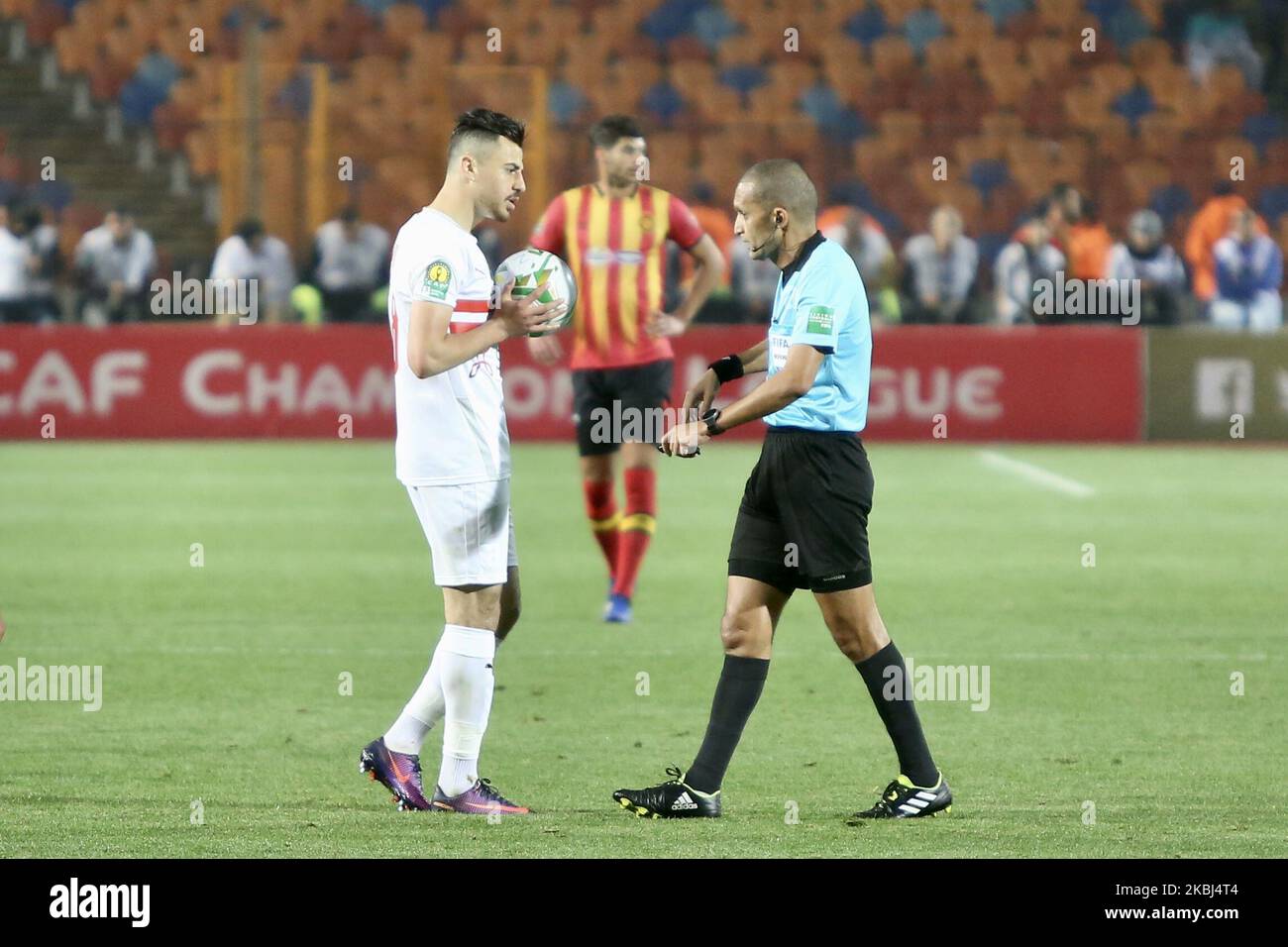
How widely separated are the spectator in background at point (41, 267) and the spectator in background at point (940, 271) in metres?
8.34

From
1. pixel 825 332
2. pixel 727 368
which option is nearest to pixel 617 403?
pixel 727 368

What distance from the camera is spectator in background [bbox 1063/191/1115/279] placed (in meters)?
22.2

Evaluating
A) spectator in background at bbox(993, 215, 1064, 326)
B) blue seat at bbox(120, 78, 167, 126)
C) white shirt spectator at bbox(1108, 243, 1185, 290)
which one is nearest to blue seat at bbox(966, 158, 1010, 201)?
spectator in background at bbox(993, 215, 1064, 326)

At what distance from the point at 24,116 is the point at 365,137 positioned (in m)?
6.38

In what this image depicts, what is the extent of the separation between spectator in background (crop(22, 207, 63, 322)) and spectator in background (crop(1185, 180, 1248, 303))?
11.4 meters

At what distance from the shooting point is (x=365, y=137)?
22656 mm

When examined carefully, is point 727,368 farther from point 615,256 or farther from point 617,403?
point 615,256

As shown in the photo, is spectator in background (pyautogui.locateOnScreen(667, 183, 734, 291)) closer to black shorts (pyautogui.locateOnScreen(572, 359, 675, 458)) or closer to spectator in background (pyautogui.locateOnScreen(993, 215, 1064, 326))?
spectator in background (pyautogui.locateOnScreen(993, 215, 1064, 326))

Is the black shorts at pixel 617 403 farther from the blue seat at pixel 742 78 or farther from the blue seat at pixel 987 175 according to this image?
the blue seat at pixel 742 78

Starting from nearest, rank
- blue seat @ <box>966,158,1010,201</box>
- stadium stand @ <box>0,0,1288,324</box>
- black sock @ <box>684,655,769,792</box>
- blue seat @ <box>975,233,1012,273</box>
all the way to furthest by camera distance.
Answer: black sock @ <box>684,655,769,792</box>
blue seat @ <box>975,233,1012,273</box>
blue seat @ <box>966,158,1010,201</box>
stadium stand @ <box>0,0,1288,324</box>

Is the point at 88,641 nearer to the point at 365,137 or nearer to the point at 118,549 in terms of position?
the point at 118,549

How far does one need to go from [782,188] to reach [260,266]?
614 inches
